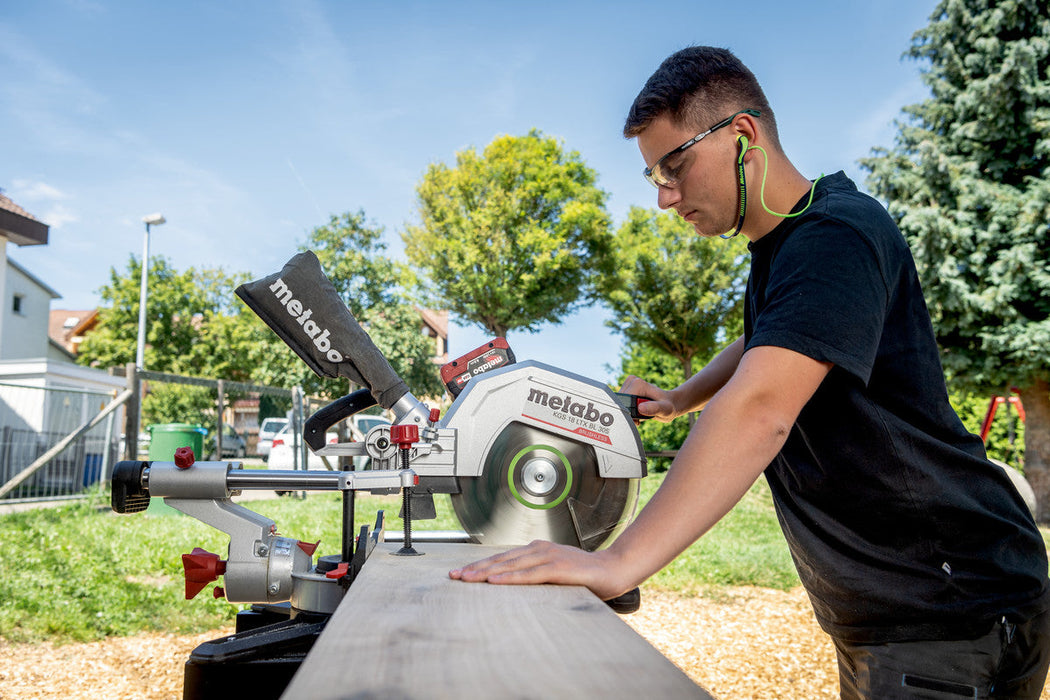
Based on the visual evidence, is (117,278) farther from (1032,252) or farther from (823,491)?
(823,491)

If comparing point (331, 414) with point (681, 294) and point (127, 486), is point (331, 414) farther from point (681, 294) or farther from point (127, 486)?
point (681, 294)

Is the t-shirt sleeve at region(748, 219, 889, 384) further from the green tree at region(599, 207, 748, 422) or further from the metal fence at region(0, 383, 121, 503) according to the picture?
the green tree at region(599, 207, 748, 422)

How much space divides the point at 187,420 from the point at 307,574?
17.7 m

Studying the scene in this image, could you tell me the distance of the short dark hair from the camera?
129 centimetres

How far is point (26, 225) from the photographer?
12188mm

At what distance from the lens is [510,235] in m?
22.8

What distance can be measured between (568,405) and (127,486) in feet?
2.89

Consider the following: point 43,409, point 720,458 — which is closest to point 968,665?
point 720,458

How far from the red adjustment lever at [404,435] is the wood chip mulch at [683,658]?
214 centimetres

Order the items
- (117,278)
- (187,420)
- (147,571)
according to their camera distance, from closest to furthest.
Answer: (147,571) < (187,420) < (117,278)

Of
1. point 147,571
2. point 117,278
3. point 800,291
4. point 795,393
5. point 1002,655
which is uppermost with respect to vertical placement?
point 117,278

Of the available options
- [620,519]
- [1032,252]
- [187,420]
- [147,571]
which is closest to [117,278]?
[187,420]

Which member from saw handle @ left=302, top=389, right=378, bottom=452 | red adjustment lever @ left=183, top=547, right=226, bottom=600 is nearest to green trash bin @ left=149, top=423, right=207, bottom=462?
saw handle @ left=302, top=389, right=378, bottom=452

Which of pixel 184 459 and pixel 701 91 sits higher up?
pixel 701 91
